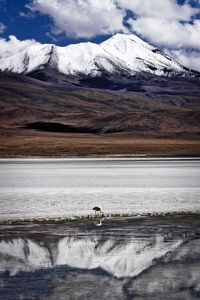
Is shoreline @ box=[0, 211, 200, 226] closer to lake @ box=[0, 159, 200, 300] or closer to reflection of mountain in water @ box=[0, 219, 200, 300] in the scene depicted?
lake @ box=[0, 159, 200, 300]

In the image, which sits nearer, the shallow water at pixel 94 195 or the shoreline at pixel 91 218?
the shoreline at pixel 91 218

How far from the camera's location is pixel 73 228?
62.4 ft

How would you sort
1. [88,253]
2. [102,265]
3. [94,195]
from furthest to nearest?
[94,195], [88,253], [102,265]

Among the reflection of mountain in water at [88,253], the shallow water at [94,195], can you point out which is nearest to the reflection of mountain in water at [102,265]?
the reflection of mountain in water at [88,253]

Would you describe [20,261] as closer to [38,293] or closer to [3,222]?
[38,293]

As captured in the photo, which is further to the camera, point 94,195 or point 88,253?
point 94,195

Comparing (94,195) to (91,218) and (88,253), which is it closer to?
(91,218)

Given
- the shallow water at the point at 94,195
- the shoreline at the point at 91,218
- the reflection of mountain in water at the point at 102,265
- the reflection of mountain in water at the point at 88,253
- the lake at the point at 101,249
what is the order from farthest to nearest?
the shallow water at the point at 94,195
the shoreline at the point at 91,218
the reflection of mountain in water at the point at 88,253
the lake at the point at 101,249
the reflection of mountain in water at the point at 102,265

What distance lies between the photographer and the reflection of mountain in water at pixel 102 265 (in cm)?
1096

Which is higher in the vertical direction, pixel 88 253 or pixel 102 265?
pixel 88 253

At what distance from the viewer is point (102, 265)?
13.2 m

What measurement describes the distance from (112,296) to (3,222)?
1085cm

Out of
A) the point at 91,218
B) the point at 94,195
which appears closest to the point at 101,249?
the point at 91,218

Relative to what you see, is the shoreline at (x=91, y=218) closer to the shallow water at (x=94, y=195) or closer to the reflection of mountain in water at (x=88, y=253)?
the shallow water at (x=94, y=195)
